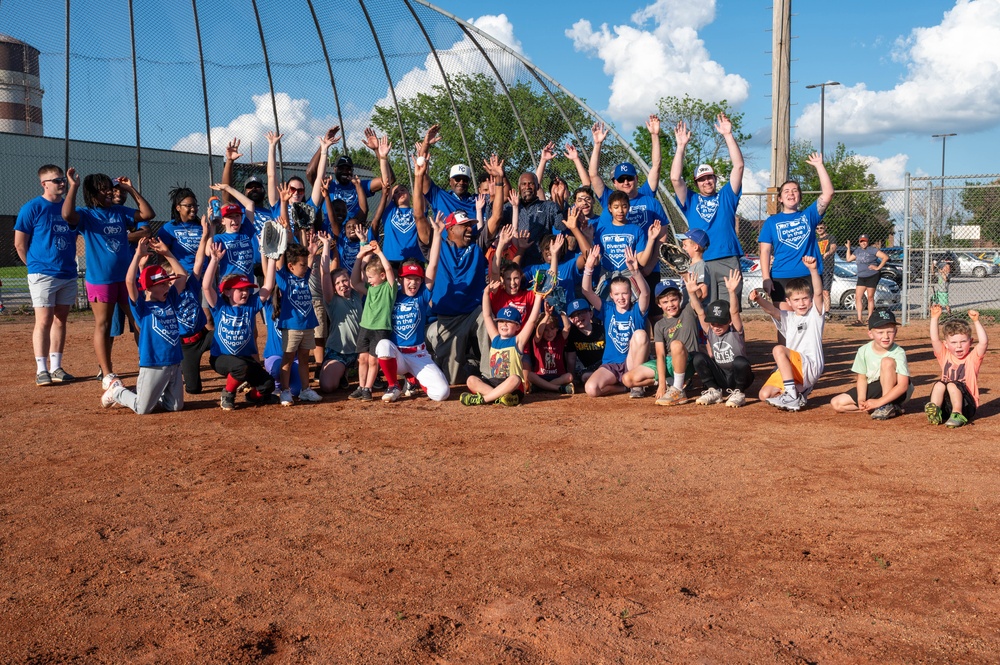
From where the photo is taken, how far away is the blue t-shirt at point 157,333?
23.8 feet

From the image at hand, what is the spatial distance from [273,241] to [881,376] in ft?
18.2

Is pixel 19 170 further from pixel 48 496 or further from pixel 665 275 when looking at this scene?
pixel 48 496

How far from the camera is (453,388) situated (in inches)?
342

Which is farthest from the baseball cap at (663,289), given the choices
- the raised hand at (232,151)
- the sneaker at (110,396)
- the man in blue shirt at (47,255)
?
the man in blue shirt at (47,255)

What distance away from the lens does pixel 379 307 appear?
8039 mm

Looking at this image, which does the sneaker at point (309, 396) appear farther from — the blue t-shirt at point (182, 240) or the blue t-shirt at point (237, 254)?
the blue t-shirt at point (182, 240)

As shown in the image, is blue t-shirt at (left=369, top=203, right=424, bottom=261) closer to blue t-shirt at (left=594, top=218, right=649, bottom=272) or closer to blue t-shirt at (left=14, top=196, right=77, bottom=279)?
blue t-shirt at (left=594, top=218, right=649, bottom=272)

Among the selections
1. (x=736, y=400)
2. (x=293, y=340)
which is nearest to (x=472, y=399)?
(x=293, y=340)

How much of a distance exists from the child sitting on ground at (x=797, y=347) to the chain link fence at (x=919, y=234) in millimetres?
6304

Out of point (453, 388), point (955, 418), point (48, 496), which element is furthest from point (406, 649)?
point (453, 388)

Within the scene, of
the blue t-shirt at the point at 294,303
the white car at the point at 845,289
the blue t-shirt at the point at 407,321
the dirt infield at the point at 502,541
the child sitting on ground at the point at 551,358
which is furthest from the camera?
the white car at the point at 845,289

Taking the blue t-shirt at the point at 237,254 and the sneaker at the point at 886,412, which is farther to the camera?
the blue t-shirt at the point at 237,254

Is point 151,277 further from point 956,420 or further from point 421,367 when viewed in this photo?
point 956,420

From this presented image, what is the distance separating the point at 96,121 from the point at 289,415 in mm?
7523
